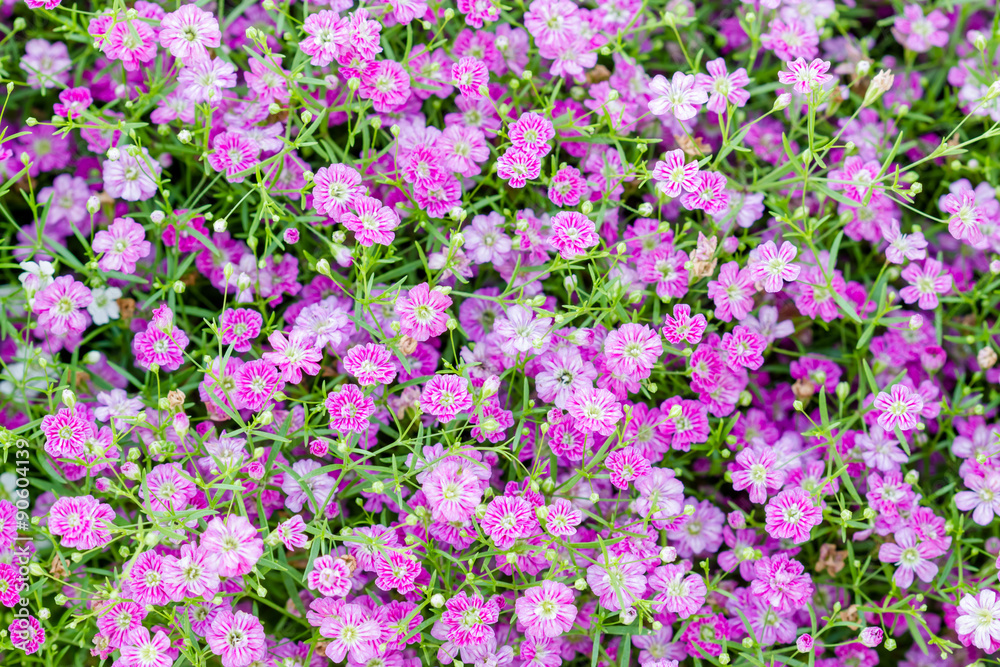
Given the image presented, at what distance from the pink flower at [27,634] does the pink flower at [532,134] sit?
160cm

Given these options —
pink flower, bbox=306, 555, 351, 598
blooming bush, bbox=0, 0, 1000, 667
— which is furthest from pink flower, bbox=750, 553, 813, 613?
pink flower, bbox=306, 555, 351, 598

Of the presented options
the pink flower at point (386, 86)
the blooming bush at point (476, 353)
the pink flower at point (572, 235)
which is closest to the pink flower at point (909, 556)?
the blooming bush at point (476, 353)

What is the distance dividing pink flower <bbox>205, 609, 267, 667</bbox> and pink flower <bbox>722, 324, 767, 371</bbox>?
1.30 metres

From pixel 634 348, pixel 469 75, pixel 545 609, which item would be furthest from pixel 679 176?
pixel 545 609

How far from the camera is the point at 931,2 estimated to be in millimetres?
2697

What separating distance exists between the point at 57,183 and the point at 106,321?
1.47ft

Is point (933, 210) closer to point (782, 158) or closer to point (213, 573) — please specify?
point (782, 158)

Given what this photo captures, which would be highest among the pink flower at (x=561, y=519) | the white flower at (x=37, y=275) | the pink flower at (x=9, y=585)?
the white flower at (x=37, y=275)

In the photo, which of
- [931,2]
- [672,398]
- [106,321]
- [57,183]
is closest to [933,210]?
[931,2]

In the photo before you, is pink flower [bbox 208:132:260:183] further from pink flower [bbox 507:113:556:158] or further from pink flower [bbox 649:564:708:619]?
pink flower [bbox 649:564:708:619]

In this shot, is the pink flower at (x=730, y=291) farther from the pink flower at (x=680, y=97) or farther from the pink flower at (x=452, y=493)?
the pink flower at (x=452, y=493)

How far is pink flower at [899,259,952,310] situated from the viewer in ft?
7.42

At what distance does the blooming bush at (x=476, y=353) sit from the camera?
194 centimetres

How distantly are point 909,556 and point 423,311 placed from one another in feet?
4.50
